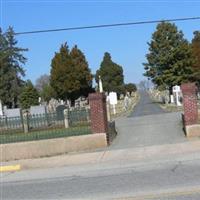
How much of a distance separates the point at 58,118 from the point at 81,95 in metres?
66.1

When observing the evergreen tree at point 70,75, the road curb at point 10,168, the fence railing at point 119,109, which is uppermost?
the evergreen tree at point 70,75

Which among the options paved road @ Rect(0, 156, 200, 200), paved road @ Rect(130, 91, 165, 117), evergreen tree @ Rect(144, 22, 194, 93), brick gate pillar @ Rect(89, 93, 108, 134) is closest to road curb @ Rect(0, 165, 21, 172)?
paved road @ Rect(0, 156, 200, 200)

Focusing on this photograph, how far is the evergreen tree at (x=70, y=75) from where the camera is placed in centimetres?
8594

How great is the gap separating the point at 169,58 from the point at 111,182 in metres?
60.2

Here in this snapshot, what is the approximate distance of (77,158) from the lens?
744 inches

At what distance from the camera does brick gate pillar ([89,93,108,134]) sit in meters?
21.5

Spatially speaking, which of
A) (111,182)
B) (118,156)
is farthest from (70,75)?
(111,182)

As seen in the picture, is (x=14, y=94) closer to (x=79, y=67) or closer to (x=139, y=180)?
(x=79, y=67)

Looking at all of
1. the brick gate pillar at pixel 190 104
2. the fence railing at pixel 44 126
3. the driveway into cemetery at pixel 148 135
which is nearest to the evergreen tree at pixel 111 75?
the driveway into cemetery at pixel 148 135

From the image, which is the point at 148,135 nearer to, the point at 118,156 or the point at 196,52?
Answer: the point at 118,156

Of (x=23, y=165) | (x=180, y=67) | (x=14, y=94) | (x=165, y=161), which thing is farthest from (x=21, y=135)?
(x=14, y=94)

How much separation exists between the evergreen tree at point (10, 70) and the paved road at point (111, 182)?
7879cm

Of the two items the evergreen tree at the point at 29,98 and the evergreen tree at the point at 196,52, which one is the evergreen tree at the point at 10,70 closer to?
the evergreen tree at the point at 29,98

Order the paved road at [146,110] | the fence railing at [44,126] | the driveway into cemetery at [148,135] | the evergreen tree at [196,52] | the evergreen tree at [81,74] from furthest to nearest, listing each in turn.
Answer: the evergreen tree at [81,74], the evergreen tree at [196,52], the paved road at [146,110], the fence railing at [44,126], the driveway into cemetery at [148,135]
